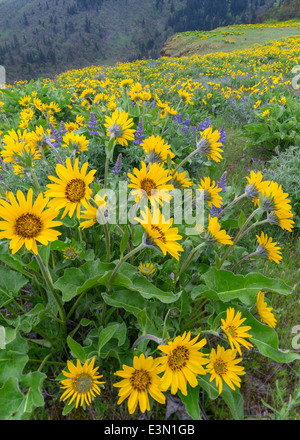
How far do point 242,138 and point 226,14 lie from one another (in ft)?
296

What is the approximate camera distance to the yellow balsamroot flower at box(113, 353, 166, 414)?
1.13 metres

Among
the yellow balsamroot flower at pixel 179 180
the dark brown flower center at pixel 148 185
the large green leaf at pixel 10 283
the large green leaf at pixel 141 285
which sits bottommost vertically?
the large green leaf at pixel 10 283

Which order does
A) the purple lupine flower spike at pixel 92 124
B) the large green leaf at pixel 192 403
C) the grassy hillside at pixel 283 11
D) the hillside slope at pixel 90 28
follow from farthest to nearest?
the hillside slope at pixel 90 28 < the grassy hillside at pixel 283 11 < the purple lupine flower spike at pixel 92 124 < the large green leaf at pixel 192 403

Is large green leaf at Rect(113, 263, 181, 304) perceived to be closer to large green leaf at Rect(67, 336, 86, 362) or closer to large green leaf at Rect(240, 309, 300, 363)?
large green leaf at Rect(67, 336, 86, 362)

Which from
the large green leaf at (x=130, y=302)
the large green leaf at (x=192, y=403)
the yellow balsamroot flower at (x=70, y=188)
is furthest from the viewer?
the large green leaf at (x=130, y=302)

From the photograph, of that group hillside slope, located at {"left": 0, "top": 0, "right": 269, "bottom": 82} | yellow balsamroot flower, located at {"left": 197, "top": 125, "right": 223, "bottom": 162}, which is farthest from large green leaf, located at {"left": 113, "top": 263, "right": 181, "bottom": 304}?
hillside slope, located at {"left": 0, "top": 0, "right": 269, "bottom": 82}

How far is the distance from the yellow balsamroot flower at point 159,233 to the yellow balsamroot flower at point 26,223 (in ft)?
1.13

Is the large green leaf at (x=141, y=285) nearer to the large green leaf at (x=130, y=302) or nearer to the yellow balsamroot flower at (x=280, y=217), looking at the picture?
the large green leaf at (x=130, y=302)

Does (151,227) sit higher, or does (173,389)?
(151,227)

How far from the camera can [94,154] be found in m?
3.08

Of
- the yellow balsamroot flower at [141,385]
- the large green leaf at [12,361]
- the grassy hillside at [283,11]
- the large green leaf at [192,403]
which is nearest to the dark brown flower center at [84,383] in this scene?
the yellow balsamroot flower at [141,385]

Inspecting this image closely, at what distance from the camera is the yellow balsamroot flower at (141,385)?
1.13 meters
